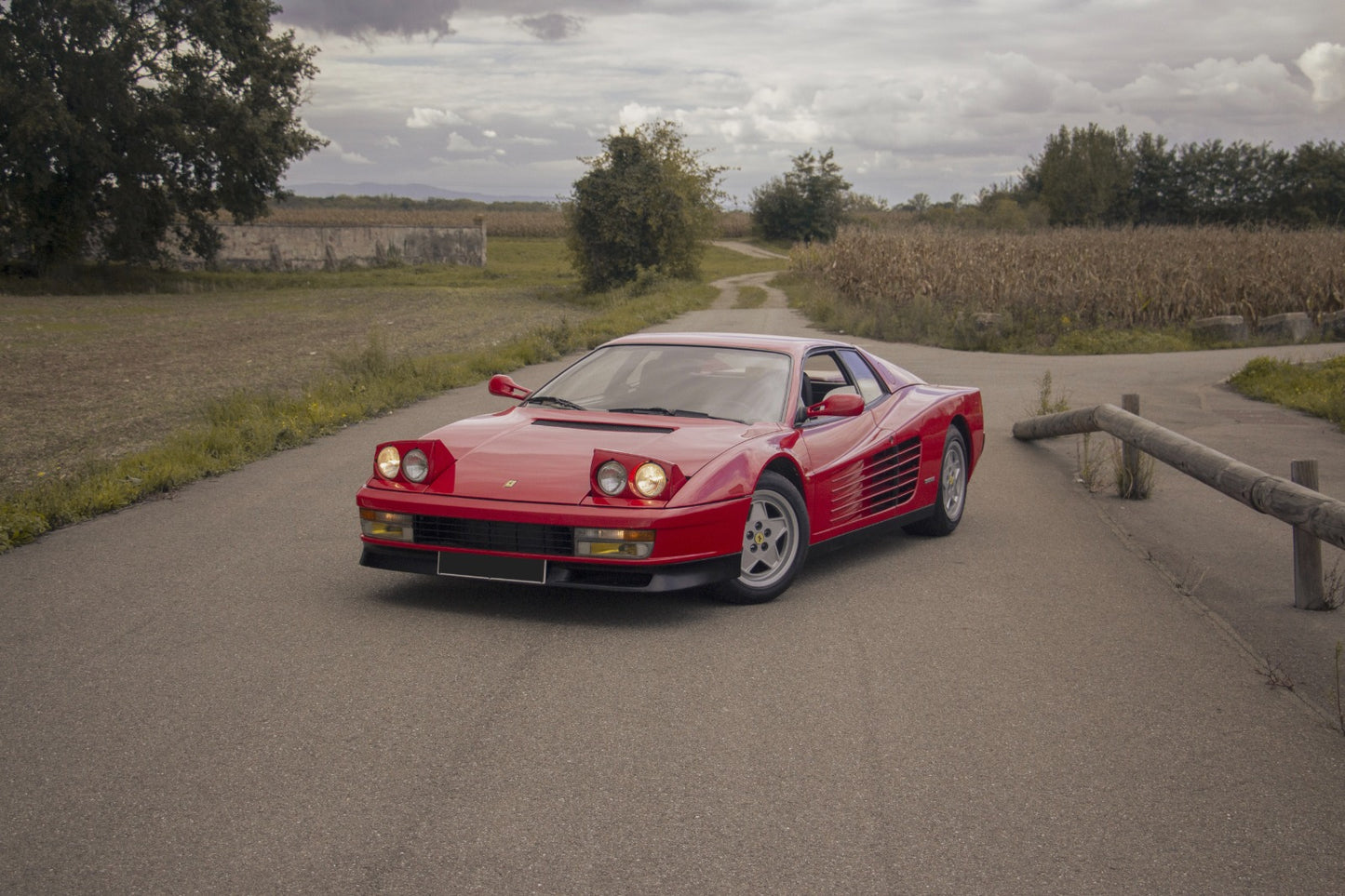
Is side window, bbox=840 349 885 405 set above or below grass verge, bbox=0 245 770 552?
above

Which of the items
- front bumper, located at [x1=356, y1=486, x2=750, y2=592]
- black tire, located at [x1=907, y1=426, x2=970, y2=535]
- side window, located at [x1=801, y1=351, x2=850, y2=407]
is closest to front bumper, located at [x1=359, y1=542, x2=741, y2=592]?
front bumper, located at [x1=356, y1=486, x2=750, y2=592]

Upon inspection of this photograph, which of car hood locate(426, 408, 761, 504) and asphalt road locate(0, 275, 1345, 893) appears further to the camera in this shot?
car hood locate(426, 408, 761, 504)

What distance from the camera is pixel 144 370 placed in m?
21.1

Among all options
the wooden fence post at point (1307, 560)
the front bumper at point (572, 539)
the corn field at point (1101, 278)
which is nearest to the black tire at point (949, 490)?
the wooden fence post at point (1307, 560)

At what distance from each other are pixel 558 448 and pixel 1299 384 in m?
13.2

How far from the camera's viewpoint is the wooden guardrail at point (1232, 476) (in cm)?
579

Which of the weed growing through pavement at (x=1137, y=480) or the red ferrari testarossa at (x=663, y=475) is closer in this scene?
the red ferrari testarossa at (x=663, y=475)

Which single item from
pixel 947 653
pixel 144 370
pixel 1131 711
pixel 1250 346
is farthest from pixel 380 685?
pixel 1250 346

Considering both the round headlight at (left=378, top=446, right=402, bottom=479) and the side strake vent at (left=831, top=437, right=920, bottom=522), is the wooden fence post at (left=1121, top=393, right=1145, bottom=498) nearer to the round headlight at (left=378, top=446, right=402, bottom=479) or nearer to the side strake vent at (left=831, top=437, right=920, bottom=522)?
the side strake vent at (left=831, top=437, right=920, bottom=522)

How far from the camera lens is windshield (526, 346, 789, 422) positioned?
275 inches

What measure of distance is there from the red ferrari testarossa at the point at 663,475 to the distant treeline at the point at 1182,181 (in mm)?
81188

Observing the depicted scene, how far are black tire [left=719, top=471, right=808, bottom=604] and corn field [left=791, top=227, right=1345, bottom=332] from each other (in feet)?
72.0

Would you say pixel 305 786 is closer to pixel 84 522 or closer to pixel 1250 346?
pixel 84 522

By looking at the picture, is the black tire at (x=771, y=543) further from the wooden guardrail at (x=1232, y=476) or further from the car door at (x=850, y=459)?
the wooden guardrail at (x=1232, y=476)
